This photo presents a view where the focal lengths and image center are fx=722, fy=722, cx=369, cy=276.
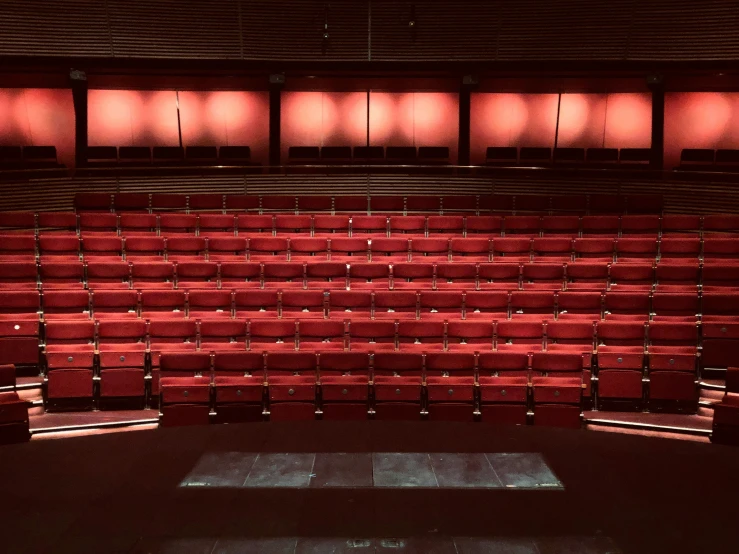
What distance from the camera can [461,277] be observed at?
12.9 ft

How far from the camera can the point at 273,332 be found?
11.1 feet

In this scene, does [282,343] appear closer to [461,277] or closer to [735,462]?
[461,277]

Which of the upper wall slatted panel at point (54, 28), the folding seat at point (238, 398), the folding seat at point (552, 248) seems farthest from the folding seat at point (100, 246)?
the folding seat at point (552, 248)

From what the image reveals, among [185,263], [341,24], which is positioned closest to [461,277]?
[185,263]

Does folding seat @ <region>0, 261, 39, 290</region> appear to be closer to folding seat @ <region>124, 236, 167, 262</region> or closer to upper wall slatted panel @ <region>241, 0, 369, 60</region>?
folding seat @ <region>124, 236, 167, 262</region>

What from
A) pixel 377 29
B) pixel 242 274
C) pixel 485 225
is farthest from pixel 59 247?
pixel 377 29

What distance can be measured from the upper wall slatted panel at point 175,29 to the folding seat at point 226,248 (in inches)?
85.9

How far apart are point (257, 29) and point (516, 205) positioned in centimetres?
256

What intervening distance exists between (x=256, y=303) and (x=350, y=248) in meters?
0.80

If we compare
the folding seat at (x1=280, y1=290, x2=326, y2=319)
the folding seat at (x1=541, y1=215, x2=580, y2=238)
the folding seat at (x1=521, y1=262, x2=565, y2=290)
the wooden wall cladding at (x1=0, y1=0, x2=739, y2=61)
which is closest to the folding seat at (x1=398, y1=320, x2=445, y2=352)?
the folding seat at (x1=280, y1=290, x2=326, y2=319)

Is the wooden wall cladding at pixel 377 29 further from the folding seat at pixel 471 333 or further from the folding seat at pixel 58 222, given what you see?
the folding seat at pixel 471 333

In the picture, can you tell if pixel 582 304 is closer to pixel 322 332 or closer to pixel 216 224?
pixel 322 332

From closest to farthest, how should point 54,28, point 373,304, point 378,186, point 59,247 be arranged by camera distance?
point 373,304
point 59,247
point 378,186
point 54,28

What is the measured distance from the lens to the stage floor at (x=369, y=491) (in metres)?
1.47
